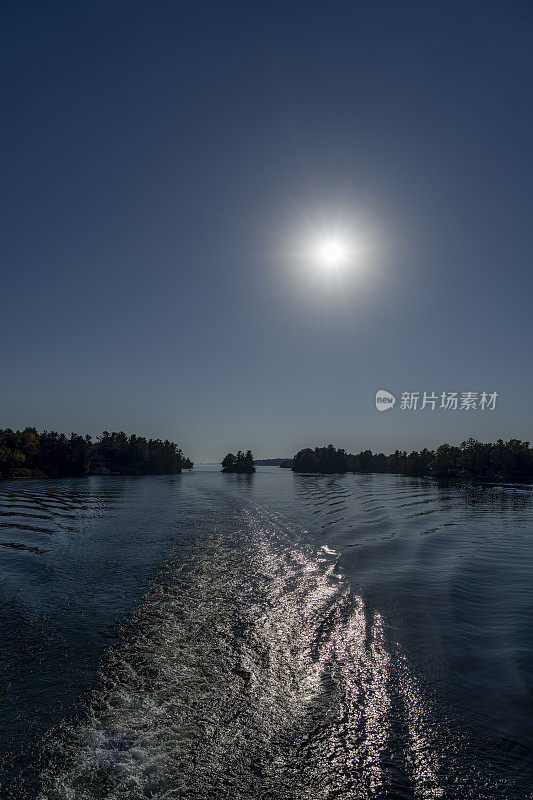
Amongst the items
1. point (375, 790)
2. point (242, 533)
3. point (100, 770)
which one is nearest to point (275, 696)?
point (375, 790)

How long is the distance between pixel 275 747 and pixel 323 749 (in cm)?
100

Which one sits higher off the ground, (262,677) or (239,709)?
(239,709)

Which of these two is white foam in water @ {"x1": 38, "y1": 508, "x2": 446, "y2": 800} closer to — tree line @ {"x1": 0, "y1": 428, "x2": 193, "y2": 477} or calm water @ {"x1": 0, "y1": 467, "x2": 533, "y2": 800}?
calm water @ {"x1": 0, "y1": 467, "x2": 533, "y2": 800}

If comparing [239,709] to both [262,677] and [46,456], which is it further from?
[46,456]

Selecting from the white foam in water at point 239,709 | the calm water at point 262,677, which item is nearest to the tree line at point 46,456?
the calm water at point 262,677

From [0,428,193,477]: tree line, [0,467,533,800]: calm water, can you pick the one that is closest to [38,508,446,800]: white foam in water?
[0,467,533,800]: calm water

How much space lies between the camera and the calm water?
6.79 meters

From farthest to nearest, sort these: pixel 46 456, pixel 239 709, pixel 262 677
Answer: pixel 46 456
pixel 262 677
pixel 239 709

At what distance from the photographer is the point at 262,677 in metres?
9.91

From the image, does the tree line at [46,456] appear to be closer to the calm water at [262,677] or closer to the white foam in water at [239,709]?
the calm water at [262,677]

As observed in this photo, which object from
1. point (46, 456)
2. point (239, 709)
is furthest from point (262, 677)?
point (46, 456)

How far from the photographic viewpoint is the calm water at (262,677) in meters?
6.79

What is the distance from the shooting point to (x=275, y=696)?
9.06 meters

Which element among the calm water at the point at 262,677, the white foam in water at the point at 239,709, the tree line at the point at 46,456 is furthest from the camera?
the tree line at the point at 46,456
